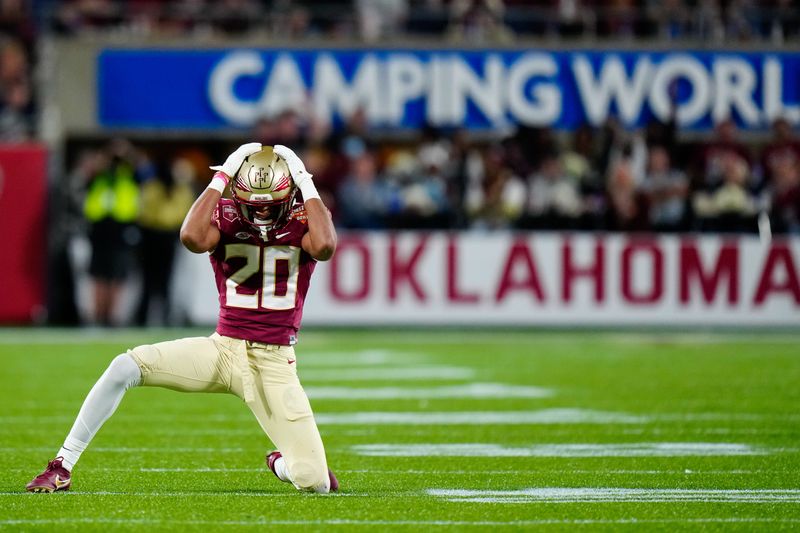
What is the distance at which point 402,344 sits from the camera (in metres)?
13.9

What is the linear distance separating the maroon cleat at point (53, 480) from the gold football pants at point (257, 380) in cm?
49

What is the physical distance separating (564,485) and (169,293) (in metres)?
9.17

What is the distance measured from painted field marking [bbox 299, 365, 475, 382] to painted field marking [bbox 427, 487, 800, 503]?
188 inches

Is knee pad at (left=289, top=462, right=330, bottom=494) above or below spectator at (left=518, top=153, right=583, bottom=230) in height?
below

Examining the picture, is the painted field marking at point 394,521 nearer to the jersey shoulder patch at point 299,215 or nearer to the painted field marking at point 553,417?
the jersey shoulder patch at point 299,215

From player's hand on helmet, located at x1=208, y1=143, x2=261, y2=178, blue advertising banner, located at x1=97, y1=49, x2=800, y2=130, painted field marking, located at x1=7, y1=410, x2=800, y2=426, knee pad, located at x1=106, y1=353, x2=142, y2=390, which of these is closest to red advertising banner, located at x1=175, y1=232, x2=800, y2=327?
blue advertising banner, located at x1=97, y1=49, x2=800, y2=130

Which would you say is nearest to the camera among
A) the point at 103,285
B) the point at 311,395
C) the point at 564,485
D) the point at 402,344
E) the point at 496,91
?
the point at 564,485

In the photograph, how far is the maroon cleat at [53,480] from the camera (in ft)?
19.8

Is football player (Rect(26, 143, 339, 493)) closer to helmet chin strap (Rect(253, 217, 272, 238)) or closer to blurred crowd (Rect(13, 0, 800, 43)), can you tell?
helmet chin strap (Rect(253, 217, 272, 238))

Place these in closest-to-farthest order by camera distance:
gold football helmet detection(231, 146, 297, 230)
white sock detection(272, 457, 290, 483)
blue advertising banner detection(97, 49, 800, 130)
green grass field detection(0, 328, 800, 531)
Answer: green grass field detection(0, 328, 800, 531) < gold football helmet detection(231, 146, 297, 230) < white sock detection(272, 457, 290, 483) < blue advertising banner detection(97, 49, 800, 130)

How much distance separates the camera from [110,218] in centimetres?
1475

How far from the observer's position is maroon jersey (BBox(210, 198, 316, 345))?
646 centimetres

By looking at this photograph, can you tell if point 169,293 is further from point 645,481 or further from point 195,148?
point 645,481

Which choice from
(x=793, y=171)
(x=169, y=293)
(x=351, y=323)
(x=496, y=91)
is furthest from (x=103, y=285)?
(x=793, y=171)
